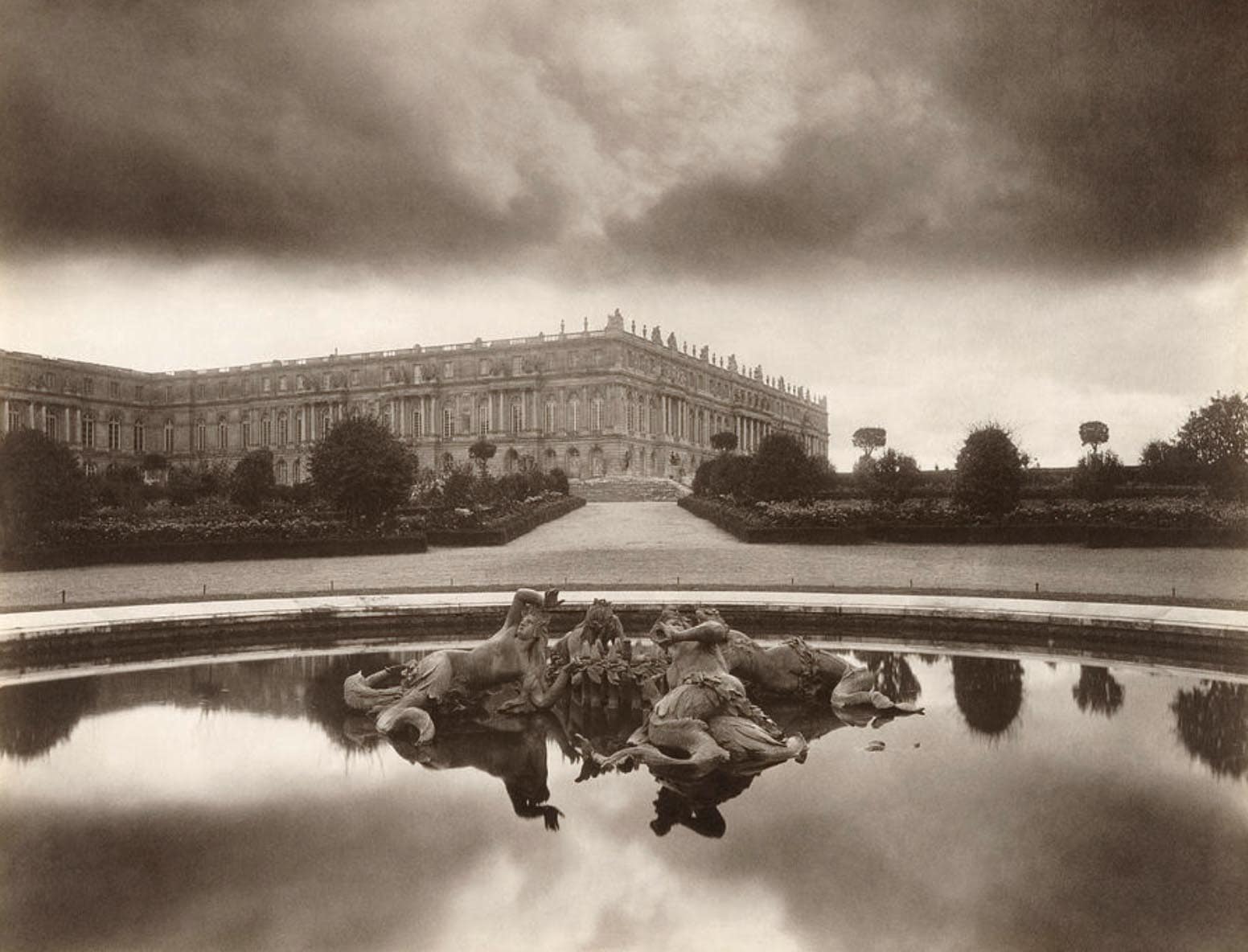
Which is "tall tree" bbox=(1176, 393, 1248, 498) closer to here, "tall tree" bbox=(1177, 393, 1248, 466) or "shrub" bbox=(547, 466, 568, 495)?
"tall tree" bbox=(1177, 393, 1248, 466)

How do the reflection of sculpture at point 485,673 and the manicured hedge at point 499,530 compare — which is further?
the manicured hedge at point 499,530

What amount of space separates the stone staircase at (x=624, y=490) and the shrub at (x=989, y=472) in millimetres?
16468

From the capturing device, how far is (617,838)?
5035 mm

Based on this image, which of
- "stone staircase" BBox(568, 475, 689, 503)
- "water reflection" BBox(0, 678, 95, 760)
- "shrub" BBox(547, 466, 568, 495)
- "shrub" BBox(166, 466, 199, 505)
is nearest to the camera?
"water reflection" BBox(0, 678, 95, 760)

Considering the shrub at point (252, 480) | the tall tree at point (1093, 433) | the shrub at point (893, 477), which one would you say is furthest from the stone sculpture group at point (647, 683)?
the shrub at point (252, 480)

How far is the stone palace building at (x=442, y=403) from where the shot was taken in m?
20.5

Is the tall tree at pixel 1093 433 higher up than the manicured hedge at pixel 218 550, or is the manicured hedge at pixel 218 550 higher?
the tall tree at pixel 1093 433

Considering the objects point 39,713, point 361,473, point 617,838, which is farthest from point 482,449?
point 617,838

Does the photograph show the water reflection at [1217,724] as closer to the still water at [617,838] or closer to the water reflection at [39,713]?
the still water at [617,838]

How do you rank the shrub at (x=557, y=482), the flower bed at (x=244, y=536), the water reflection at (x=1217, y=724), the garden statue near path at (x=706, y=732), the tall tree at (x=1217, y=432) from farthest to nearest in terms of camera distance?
the shrub at (x=557, y=482)
the flower bed at (x=244, y=536)
the tall tree at (x=1217, y=432)
the water reflection at (x=1217, y=724)
the garden statue near path at (x=706, y=732)

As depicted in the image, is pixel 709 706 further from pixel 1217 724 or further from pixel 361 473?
pixel 361 473

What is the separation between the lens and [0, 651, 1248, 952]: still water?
434 cm

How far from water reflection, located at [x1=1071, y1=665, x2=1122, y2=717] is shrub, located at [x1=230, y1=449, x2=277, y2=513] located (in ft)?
78.6

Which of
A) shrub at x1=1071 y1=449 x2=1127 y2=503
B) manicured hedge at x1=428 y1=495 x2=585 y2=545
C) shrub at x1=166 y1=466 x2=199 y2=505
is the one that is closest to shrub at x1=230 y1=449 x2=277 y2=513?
shrub at x1=166 y1=466 x2=199 y2=505
